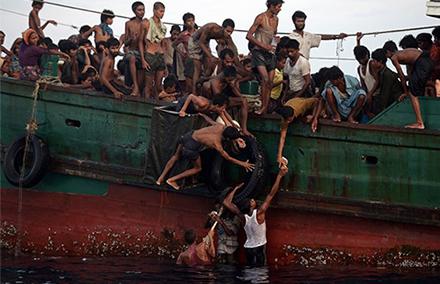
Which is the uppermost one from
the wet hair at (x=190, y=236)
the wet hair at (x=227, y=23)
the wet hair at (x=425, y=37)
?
the wet hair at (x=227, y=23)

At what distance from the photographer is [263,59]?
1119 centimetres

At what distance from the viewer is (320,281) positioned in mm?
9789

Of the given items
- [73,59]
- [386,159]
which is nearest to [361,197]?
[386,159]

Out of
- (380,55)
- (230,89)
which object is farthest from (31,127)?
(380,55)

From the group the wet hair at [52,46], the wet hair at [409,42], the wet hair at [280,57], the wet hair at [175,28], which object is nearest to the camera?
the wet hair at [409,42]

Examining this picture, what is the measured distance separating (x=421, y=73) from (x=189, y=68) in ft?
13.1

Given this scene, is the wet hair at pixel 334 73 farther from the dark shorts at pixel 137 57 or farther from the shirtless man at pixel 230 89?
the dark shorts at pixel 137 57

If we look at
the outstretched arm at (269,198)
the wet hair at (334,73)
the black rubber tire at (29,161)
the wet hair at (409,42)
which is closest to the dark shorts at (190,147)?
the outstretched arm at (269,198)

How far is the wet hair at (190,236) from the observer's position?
35.6 ft

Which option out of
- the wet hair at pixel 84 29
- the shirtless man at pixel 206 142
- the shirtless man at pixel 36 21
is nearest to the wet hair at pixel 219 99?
the shirtless man at pixel 206 142

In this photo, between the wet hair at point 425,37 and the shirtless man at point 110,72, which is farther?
the shirtless man at point 110,72

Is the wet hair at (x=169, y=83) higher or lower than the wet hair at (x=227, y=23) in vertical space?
lower

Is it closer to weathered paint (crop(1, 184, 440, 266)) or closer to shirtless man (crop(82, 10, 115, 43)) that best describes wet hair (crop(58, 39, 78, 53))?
shirtless man (crop(82, 10, 115, 43))

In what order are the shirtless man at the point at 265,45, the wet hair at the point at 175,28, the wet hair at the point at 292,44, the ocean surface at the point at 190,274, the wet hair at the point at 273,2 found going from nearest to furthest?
the ocean surface at the point at 190,274, the shirtless man at the point at 265,45, the wet hair at the point at 292,44, the wet hair at the point at 273,2, the wet hair at the point at 175,28
